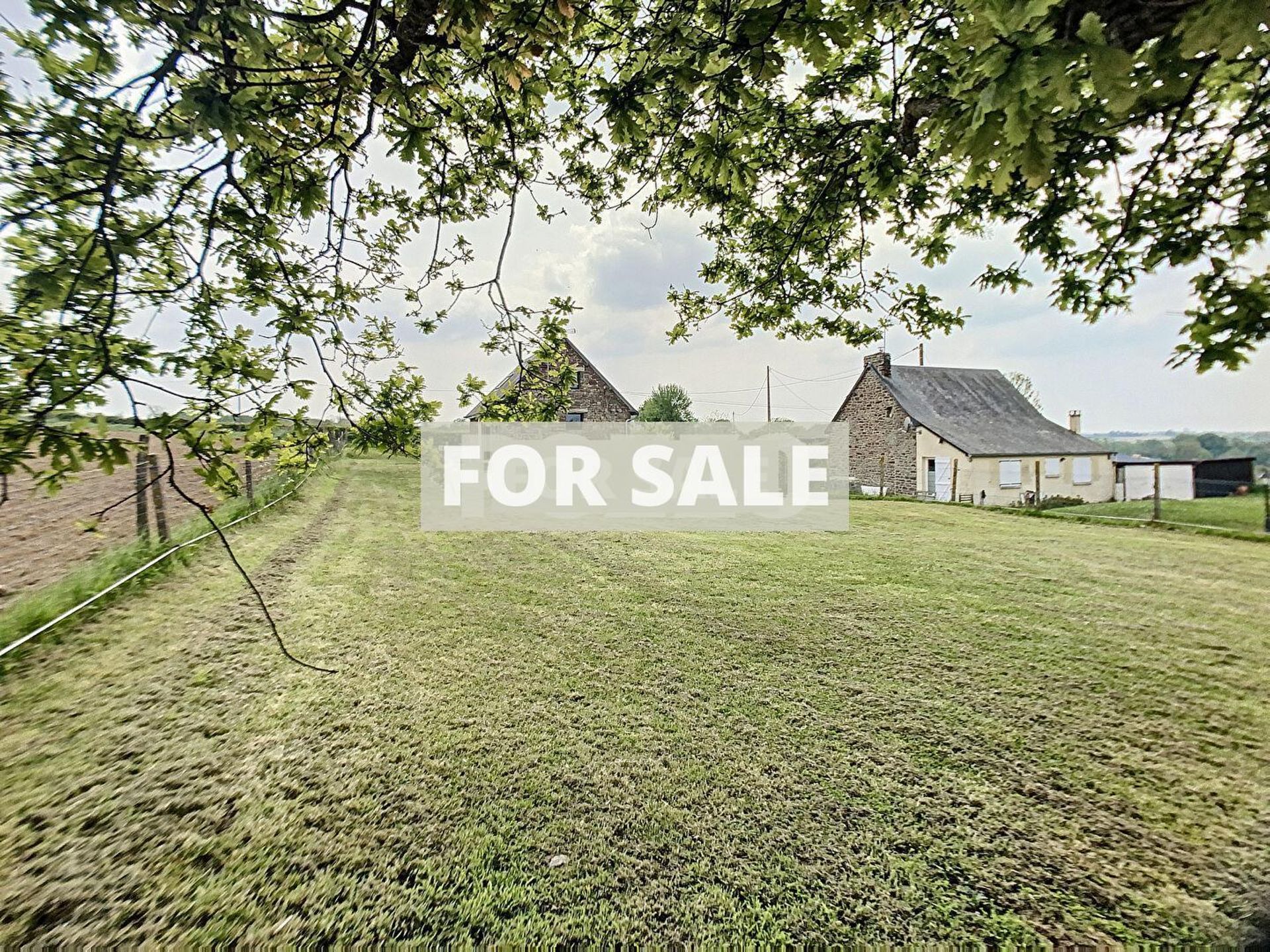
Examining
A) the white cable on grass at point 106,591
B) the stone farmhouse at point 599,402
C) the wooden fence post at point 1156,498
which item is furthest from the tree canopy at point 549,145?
the stone farmhouse at point 599,402

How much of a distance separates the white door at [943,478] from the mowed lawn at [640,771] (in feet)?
50.1

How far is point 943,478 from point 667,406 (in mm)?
21521

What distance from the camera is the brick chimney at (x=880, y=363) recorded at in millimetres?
21688

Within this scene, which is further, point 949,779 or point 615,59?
point 615,59

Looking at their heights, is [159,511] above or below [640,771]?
above

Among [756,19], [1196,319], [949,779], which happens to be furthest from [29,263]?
[1196,319]

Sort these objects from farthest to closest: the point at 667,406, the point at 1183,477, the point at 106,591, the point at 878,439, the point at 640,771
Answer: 1. the point at 667,406
2. the point at 878,439
3. the point at 1183,477
4. the point at 106,591
5. the point at 640,771

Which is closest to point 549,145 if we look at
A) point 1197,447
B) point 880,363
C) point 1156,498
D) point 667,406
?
Answer: point 1156,498

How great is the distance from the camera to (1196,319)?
3.08 meters

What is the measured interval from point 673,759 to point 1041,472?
25.2m

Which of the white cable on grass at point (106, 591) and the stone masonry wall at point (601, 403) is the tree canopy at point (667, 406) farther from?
the white cable on grass at point (106, 591)

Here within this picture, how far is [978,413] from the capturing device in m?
22.7

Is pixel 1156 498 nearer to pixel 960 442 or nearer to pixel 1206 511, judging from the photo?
pixel 1206 511

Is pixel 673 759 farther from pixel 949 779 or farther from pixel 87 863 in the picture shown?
pixel 87 863
